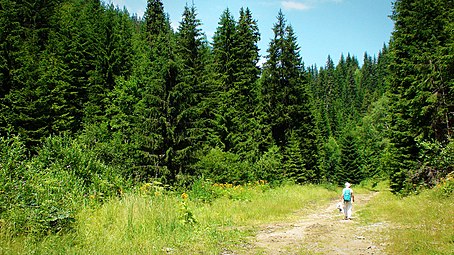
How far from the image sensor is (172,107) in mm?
16469

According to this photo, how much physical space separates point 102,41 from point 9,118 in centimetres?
1207

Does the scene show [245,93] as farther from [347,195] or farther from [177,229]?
[177,229]

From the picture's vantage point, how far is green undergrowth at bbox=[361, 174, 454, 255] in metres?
6.43

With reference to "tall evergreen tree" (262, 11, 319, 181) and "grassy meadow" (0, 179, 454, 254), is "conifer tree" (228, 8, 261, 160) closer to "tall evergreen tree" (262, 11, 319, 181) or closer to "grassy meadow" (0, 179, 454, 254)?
"tall evergreen tree" (262, 11, 319, 181)

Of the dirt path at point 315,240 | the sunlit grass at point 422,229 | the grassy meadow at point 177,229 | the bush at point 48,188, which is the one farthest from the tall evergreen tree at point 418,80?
the bush at point 48,188

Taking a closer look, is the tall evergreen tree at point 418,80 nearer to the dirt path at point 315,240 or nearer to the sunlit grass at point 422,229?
the sunlit grass at point 422,229

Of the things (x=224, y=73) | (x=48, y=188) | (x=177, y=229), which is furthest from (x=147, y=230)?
(x=224, y=73)

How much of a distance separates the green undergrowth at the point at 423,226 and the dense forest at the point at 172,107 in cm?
315

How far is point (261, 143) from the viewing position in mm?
29469

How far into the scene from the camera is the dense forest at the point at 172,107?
10172 mm

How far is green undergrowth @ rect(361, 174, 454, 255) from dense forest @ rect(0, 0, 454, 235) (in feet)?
10.3

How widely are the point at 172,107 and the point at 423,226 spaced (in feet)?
40.2

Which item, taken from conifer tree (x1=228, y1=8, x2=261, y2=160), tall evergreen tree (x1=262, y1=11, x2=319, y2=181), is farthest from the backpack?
tall evergreen tree (x1=262, y1=11, x2=319, y2=181)

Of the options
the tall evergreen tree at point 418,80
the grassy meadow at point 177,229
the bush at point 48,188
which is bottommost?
the grassy meadow at point 177,229
